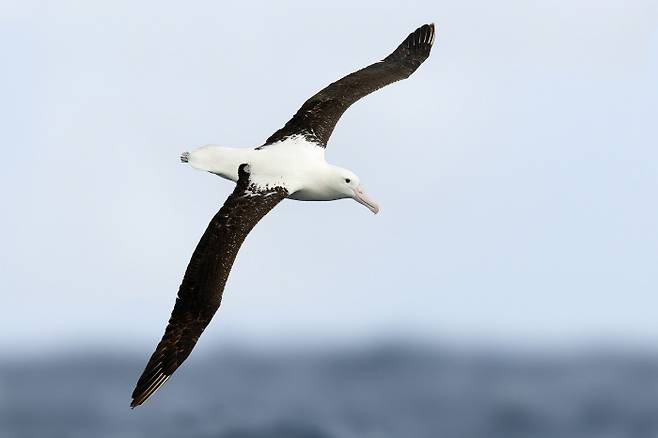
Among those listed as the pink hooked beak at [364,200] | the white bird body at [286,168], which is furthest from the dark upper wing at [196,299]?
the pink hooked beak at [364,200]

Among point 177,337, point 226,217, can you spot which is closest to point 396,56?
point 226,217

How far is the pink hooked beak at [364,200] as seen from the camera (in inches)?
750

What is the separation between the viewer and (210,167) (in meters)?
19.0

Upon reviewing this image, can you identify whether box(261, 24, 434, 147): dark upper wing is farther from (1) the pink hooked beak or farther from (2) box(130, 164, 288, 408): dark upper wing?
(2) box(130, 164, 288, 408): dark upper wing

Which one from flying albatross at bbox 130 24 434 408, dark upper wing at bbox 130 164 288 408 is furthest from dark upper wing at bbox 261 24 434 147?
dark upper wing at bbox 130 164 288 408

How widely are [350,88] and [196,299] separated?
5897 mm

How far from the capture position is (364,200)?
19.1 meters

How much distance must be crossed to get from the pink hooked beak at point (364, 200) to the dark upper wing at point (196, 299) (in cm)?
228

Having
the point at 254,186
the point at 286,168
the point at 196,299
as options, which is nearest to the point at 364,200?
the point at 286,168

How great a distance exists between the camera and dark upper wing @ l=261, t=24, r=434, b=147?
19.9 metres

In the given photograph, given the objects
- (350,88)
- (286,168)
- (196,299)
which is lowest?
(196,299)

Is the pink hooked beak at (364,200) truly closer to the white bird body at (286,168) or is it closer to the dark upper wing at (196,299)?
the white bird body at (286,168)

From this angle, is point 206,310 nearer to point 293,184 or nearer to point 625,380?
point 293,184

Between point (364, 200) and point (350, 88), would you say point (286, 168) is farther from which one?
point (350, 88)
